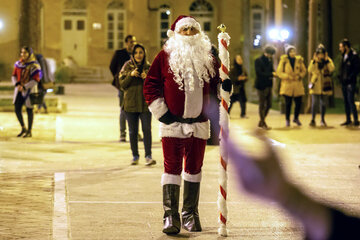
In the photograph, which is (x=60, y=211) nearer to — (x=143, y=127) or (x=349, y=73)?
(x=143, y=127)

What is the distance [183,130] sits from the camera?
8.02 metres

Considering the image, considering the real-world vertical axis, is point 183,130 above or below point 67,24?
below

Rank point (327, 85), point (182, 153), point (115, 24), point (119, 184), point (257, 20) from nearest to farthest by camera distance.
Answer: point (182, 153)
point (119, 184)
point (327, 85)
point (115, 24)
point (257, 20)

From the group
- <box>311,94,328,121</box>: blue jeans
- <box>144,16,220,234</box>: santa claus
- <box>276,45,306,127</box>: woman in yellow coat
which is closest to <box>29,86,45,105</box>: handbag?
<box>276,45,306,127</box>: woman in yellow coat

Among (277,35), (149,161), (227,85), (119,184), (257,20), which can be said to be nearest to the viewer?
(227,85)

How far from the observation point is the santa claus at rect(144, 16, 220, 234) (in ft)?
26.3

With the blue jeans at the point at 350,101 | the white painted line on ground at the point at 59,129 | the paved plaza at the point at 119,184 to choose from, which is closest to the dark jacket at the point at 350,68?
the blue jeans at the point at 350,101

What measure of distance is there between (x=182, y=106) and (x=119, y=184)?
9.68 feet

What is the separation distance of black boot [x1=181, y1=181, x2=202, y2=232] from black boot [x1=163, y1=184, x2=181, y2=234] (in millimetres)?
129

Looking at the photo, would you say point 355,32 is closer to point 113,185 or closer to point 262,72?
point 262,72

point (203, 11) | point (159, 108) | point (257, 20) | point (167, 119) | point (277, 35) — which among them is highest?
point (203, 11)

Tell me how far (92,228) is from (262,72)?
10611 mm

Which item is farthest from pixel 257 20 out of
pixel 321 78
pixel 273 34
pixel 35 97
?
pixel 35 97

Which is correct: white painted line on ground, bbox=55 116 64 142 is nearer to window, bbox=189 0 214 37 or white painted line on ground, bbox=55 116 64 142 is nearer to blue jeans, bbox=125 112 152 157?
blue jeans, bbox=125 112 152 157
